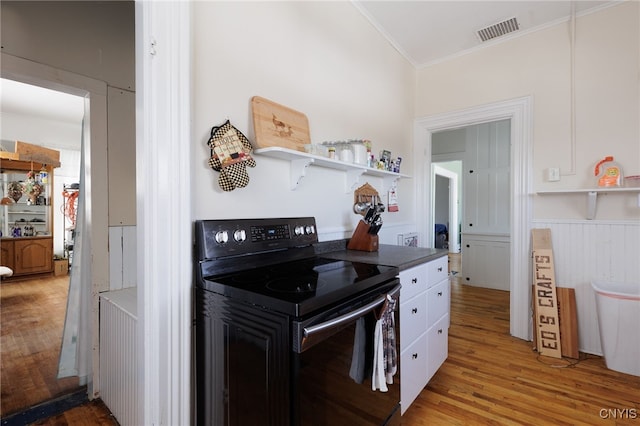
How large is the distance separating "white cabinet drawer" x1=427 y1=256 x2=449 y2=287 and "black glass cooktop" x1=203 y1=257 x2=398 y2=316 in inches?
21.2

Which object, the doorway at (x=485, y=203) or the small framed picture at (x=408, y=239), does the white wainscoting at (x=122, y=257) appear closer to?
the small framed picture at (x=408, y=239)

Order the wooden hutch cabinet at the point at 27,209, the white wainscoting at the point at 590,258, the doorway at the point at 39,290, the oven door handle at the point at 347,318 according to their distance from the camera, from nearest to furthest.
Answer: the oven door handle at the point at 347,318
the doorway at the point at 39,290
the white wainscoting at the point at 590,258
the wooden hutch cabinet at the point at 27,209

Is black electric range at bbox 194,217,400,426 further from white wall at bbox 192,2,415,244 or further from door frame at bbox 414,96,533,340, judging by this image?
door frame at bbox 414,96,533,340

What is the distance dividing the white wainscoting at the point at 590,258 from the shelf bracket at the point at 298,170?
87.4 inches

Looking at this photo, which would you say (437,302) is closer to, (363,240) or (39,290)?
(363,240)

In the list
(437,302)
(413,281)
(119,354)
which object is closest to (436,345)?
(437,302)

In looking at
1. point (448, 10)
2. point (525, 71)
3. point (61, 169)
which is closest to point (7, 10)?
point (448, 10)

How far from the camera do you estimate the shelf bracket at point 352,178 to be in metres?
2.08

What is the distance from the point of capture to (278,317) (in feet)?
2.87

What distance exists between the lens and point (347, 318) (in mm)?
993

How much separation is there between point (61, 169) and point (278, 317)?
6660 millimetres

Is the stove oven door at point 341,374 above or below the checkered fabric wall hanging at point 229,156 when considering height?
below

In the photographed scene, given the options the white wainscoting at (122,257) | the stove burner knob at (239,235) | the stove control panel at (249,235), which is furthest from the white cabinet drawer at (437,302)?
the white wainscoting at (122,257)

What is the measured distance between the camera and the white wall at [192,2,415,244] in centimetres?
130
